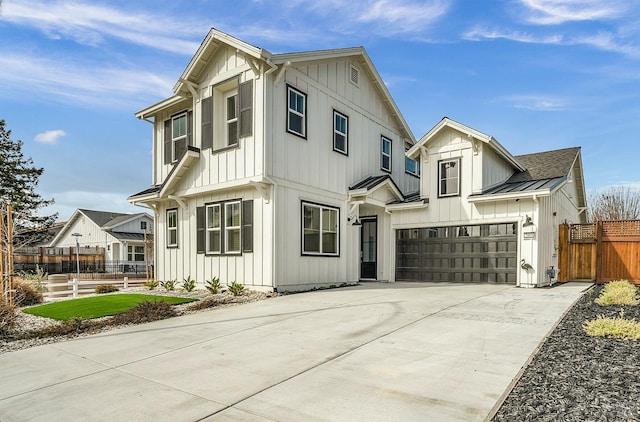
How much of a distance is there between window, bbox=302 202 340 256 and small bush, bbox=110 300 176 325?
14.4 feet

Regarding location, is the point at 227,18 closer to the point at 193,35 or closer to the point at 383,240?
the point at 193,35

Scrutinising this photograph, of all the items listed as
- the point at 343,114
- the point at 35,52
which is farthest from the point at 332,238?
the point at 35,52

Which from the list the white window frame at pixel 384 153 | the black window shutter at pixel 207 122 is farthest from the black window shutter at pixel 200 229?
the white window frame at pixel 384 153

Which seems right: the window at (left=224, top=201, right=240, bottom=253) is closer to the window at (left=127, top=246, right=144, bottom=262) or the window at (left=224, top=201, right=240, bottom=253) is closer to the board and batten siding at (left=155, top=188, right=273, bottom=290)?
the board and batten siding at (left=155, top=188, right=273, bottom=290)

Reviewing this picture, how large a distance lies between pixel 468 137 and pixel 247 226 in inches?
322

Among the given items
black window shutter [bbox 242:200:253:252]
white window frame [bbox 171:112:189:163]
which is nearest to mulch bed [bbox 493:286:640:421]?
black window shutter [bbox 242:200:253:252]

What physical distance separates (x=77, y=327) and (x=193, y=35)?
9.77 m

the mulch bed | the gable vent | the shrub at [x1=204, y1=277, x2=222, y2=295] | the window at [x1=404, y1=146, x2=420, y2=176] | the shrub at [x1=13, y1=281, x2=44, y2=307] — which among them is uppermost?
the gable vent

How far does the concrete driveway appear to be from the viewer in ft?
11.1

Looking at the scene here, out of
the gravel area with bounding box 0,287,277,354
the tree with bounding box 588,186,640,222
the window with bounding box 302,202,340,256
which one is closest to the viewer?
the gravel area with bounding box 0,287,277,354

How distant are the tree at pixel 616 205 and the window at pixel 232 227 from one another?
29.8m

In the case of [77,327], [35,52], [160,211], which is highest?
[35,52]

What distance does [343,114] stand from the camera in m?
13.5

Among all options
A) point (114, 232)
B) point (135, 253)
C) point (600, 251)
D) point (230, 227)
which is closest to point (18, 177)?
point (114, 232)
